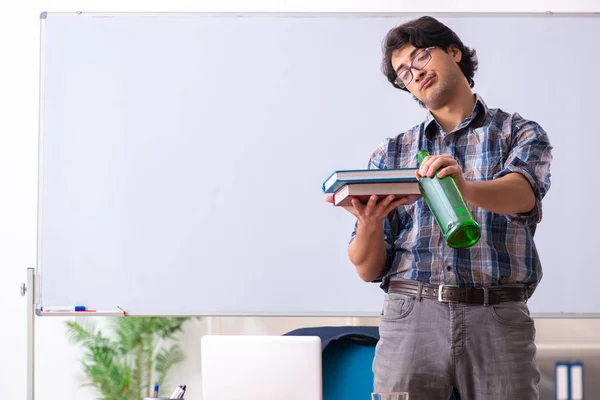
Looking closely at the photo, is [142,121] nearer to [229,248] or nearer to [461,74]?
[229,248]

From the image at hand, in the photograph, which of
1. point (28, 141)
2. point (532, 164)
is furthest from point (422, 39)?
point (28, 141)

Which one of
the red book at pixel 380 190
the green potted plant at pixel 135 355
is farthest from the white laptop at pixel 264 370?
the green potted plant at pixel 135 355

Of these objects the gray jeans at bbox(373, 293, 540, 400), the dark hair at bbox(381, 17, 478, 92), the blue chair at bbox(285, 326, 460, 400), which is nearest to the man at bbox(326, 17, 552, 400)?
the gray jeans at bbox(373, 293, 540, 400)

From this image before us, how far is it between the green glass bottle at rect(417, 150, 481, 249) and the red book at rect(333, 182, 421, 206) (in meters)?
0.08

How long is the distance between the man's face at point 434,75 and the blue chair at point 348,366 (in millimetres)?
1061

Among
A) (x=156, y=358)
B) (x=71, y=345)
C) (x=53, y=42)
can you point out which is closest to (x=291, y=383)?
(x=156, y=358)

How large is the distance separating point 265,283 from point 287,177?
0.46 m

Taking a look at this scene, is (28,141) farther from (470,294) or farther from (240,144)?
(470,294)

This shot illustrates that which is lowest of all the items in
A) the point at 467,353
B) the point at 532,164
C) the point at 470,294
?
the point at 467,353

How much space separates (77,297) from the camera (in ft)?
10.7

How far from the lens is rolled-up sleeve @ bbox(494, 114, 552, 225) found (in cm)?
A: 189

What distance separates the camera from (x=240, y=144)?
3.28 meters

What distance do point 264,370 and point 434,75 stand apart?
101 cm

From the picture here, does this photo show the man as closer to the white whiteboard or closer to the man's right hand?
the man's right hand
